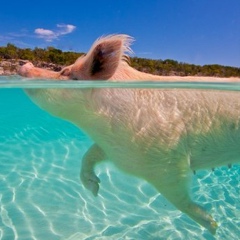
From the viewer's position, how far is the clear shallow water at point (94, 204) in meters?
5.40

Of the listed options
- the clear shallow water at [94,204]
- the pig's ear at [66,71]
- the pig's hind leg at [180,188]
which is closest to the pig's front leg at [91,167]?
the pig's hind leg at [180,188]

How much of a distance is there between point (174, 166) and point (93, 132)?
3.10 ft

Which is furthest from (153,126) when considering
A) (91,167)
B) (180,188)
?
(91,167)

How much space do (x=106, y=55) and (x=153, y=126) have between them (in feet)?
3.06

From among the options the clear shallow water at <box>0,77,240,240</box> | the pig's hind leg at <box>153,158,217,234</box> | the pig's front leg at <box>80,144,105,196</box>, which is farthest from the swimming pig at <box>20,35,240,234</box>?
the clear shallow water at <box>0,77,240,240</box>

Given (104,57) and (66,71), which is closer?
(104,57)

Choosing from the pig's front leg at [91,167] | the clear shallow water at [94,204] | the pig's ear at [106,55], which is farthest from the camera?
the clear shallow water at [94,204]

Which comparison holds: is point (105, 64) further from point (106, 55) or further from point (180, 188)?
point (180, 188)

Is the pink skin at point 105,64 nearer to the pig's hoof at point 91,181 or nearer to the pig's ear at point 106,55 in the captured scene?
the pig's ear at point 106,55

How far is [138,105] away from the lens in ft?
12.2

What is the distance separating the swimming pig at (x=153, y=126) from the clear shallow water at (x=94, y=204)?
60.6 inches

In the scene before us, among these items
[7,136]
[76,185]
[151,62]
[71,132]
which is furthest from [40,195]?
[151,62]

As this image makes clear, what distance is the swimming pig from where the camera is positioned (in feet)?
11.9

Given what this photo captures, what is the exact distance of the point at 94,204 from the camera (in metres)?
6.41
